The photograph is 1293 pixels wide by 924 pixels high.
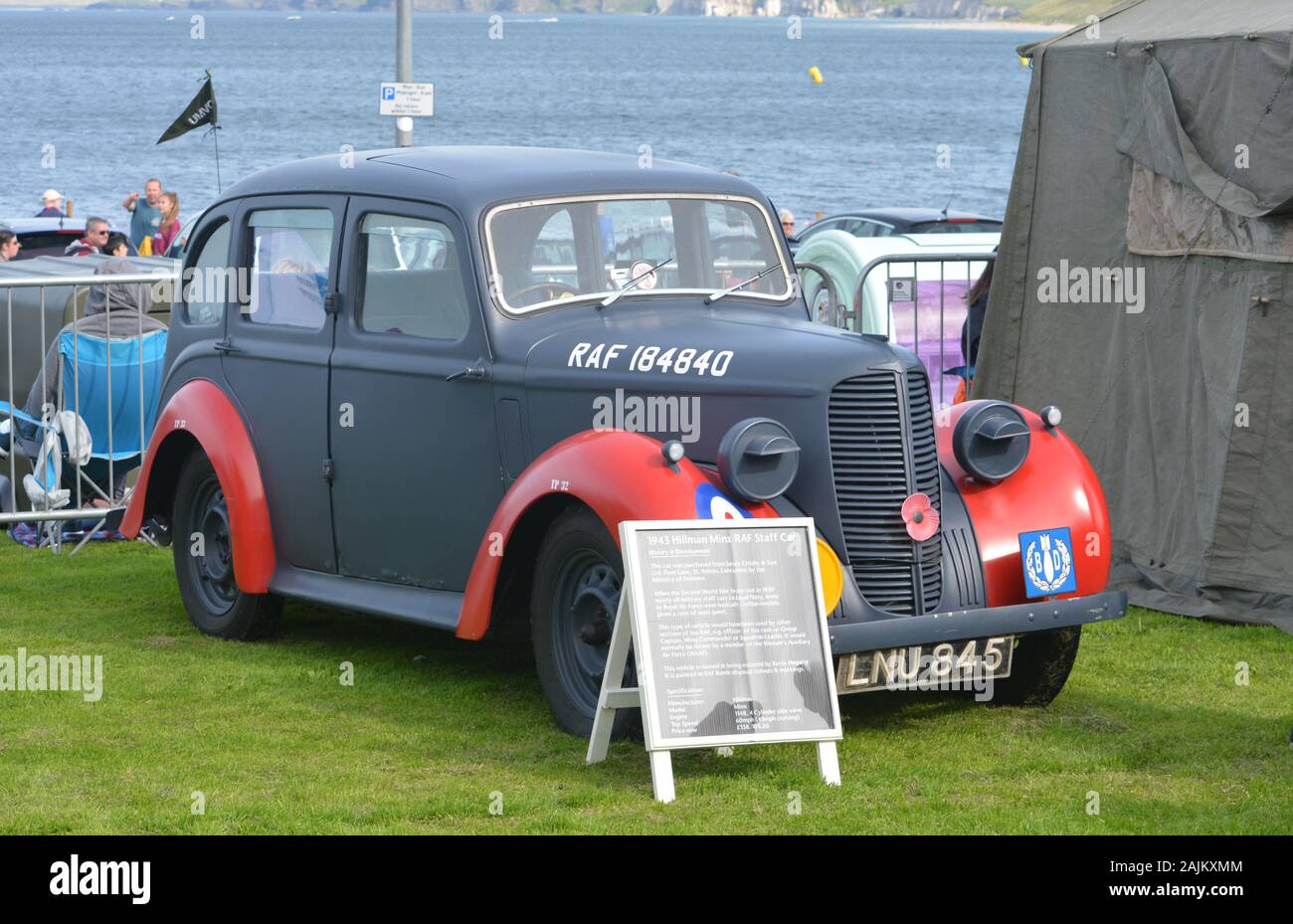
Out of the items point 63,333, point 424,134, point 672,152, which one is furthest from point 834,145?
point 63,333

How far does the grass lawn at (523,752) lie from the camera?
573 centimetres

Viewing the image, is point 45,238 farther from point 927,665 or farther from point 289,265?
point 927,665

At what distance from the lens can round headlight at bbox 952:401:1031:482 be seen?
23.2 ft

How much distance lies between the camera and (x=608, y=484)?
6.41 m

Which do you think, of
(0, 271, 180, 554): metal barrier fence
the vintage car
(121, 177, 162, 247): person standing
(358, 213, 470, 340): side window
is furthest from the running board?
(121, 177, 162, 247): person standing

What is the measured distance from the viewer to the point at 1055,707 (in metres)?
7.24

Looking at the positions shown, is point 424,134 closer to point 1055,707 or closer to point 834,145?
point 834,145

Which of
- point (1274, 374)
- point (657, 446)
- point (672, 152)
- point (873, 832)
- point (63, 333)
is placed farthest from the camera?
point (672, 152)

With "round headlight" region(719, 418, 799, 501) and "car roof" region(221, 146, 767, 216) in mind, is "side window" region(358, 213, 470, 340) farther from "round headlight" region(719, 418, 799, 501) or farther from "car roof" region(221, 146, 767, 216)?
"round headlight" region(719, 418, 799, 501)

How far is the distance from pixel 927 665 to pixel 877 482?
2.21ft

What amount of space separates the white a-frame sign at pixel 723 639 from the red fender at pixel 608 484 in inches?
8.5

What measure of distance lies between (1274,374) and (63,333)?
6.87 meters

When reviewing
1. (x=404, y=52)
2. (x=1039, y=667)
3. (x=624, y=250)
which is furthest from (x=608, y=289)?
(x=404, y=52)

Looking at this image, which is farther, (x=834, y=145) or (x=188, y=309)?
(x=834, y=145)
